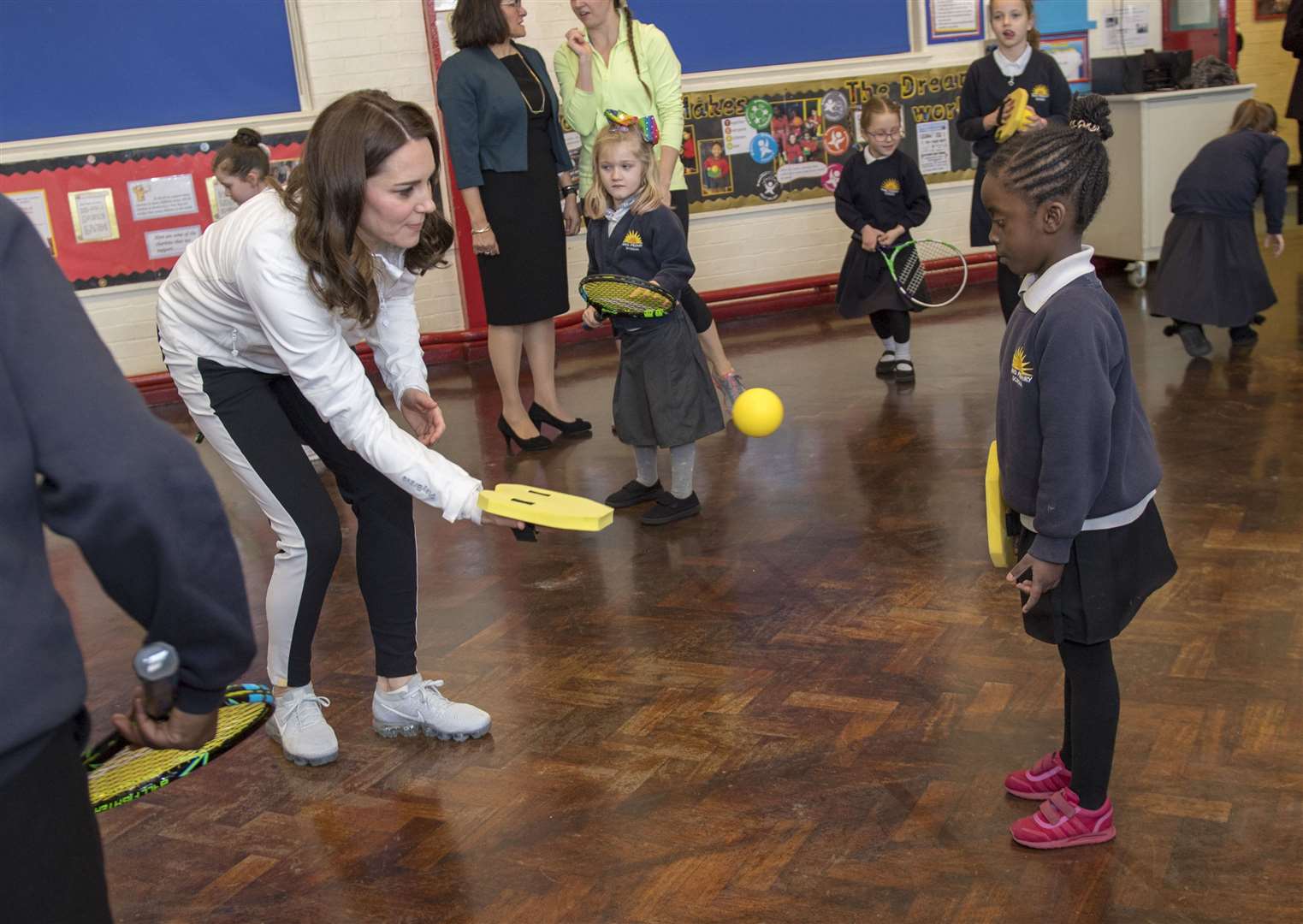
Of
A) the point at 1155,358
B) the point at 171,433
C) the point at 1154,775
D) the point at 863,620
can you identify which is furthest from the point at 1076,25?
the point at 171,433

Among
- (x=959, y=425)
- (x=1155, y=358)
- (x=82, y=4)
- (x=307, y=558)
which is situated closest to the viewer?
(x=307, y=558)

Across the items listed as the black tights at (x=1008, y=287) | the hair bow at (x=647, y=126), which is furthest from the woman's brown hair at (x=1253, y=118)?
the hair bow at (x=647, y=126)

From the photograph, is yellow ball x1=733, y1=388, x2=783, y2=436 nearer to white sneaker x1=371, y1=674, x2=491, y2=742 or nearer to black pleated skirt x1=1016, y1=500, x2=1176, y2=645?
white sneaker x1=371, y1=674, x2=491, y2=742

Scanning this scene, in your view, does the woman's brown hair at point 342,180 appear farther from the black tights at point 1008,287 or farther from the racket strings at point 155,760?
the black tights at point 1008,287

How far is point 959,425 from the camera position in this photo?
5.40m

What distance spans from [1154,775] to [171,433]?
6.90 feet

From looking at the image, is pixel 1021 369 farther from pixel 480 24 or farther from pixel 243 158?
pixel 243 158

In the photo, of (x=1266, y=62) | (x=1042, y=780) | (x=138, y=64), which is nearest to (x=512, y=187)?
(x=138, y=64)

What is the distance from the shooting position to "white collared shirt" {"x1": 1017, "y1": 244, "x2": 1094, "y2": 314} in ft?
7.52

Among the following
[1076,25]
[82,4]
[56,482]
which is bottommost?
[56,482]

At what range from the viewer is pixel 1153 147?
8312 millimetres

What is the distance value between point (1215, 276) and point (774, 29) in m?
3.35

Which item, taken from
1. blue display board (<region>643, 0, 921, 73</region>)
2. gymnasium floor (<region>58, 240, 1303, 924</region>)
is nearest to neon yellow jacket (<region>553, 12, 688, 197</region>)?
gymnasium floor (<region>58, 240, 1303, 924</region>)

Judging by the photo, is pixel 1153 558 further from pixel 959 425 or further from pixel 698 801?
pixel 959 425
